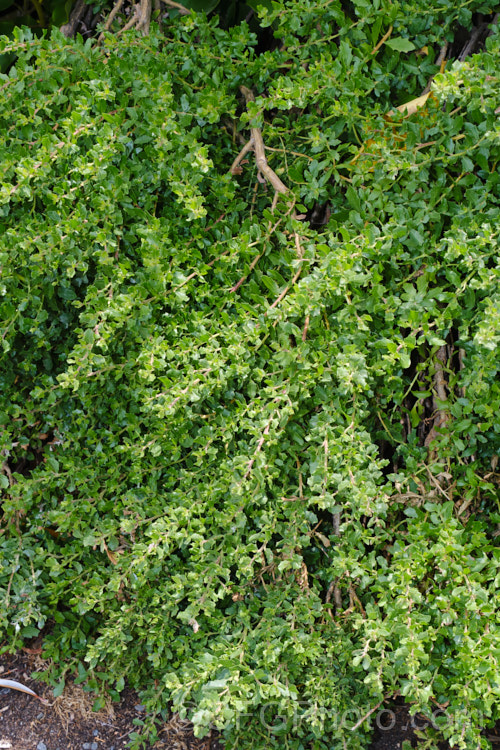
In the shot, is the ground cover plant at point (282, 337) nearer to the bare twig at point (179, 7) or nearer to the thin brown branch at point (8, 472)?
the bare twig at point (179, 7)

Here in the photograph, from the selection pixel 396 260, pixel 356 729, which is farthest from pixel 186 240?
pixel 356 729

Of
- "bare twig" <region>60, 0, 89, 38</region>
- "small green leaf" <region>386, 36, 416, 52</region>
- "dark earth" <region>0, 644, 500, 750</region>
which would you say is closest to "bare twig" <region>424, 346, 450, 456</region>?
"small green leaf" <region>386, 36, 416, 52</region>

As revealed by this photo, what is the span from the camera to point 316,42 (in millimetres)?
1667

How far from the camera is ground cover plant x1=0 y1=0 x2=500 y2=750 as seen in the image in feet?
4.98

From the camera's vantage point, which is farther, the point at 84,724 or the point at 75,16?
the point at 75,16

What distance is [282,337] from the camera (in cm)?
160

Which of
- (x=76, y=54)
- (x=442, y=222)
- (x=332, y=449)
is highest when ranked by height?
(x=76, y=54)

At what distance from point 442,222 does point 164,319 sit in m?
0.74

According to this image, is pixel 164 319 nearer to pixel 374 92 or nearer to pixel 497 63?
pixel 374 92

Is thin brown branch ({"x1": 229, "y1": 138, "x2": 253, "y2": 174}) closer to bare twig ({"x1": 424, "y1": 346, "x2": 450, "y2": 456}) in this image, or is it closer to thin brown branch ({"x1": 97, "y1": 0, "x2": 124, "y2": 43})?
thin brown branch ({"x1": 97, "y1": 0, "x2": 124, "y2": 43})

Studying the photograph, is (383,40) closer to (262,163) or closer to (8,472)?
(262,163)

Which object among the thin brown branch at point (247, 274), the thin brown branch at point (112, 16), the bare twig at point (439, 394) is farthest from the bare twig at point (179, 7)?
the bare twig at point (439, 394)

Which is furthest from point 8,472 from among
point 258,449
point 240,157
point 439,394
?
point 439,394

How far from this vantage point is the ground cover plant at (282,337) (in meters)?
1.52
